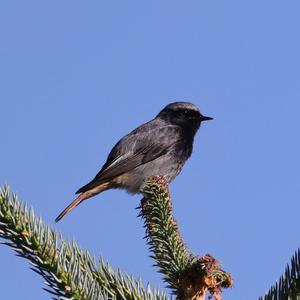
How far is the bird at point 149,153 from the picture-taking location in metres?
8.41

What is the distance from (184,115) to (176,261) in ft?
25.1

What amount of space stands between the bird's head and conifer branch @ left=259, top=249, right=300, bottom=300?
7665 millimetres

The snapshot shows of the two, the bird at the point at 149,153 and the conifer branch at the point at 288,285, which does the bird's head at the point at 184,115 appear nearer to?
the bird at the point at 149,153

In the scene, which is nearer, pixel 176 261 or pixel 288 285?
pixel 288 285

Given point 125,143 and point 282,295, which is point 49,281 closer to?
point 282,295

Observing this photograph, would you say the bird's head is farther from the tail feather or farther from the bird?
the tail feather

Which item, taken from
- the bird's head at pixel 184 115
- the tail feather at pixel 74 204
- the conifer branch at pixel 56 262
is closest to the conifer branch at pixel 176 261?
the conifer branch at pixel 56 262

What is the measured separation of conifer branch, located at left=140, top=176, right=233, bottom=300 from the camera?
2.19 metres

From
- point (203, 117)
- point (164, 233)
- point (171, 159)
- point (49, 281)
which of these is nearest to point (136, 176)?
point (171, 159)

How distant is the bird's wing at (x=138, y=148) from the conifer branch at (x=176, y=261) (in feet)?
18.0

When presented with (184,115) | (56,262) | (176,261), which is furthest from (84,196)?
(56,262)

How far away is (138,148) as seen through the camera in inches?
357

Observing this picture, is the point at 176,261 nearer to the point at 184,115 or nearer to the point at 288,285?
the point at 288,285

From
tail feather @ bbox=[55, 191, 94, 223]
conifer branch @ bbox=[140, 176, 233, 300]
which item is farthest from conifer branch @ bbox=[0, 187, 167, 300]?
tail feather @ bbox=[55, 191, 94, 223]
